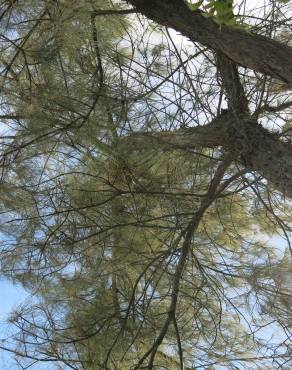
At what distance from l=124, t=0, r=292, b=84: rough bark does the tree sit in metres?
0.01

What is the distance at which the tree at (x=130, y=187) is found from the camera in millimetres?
1730

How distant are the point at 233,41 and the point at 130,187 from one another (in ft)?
2.44

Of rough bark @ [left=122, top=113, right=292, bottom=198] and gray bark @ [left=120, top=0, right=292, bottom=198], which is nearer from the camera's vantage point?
gray bark @ [left=120, top=0, right=292, bottom=198]

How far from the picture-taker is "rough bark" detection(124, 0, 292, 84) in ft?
4.50

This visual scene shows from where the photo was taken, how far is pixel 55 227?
204 centimetres

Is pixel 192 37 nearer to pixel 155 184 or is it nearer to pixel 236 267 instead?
Result: pixel 155 184

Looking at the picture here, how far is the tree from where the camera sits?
5.68ft

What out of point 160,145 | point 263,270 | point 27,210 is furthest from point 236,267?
point 27,210

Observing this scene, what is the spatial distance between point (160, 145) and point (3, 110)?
80cm

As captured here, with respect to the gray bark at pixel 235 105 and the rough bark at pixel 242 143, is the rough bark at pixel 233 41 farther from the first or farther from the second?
the rough bark at pixel 242 143

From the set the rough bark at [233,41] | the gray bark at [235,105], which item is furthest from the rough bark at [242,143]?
the rough bark at [233,41]

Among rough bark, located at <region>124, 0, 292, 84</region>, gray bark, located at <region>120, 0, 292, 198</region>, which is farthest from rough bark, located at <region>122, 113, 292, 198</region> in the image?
rough bark, located at <region>124, 0, 292, 84</region>

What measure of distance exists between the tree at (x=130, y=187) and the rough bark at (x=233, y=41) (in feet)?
0.04

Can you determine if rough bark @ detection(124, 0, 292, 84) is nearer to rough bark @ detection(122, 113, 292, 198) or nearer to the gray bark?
the gray bark
